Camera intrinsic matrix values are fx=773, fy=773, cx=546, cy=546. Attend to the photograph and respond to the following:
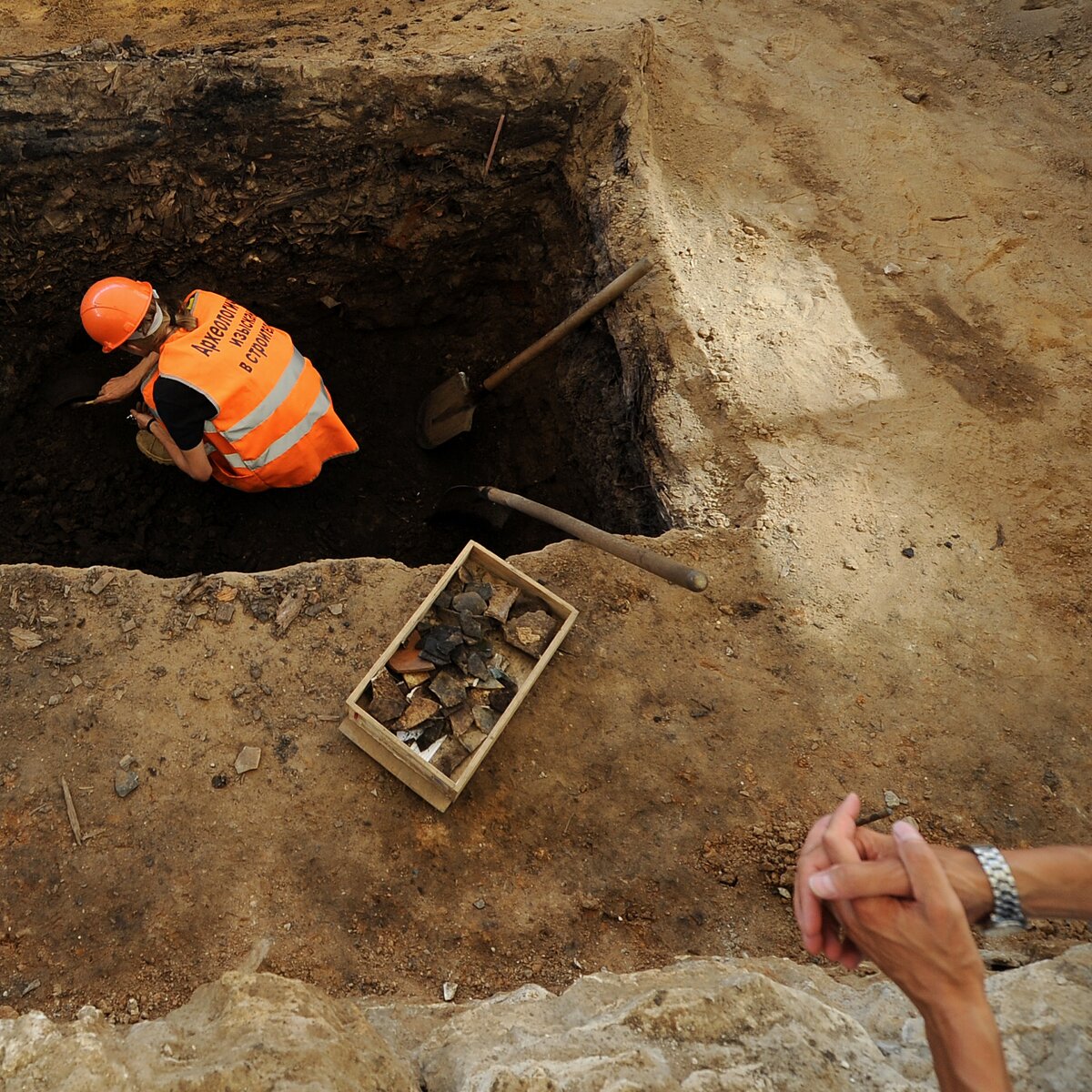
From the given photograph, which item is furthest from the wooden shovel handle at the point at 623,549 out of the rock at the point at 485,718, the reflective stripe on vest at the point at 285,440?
the reflective stripe on vest at the point at 285,440

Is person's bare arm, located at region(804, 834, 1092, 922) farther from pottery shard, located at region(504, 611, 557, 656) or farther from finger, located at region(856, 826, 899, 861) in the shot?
pottery shard, located at region(504, 611, 557, 656)

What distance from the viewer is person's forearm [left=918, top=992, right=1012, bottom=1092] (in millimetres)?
1462

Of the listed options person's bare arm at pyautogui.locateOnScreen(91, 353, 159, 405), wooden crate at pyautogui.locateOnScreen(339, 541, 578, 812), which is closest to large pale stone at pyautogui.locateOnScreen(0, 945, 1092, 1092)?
wooden crate at pyautogui.locateOnScreen(339, 541, 578, 812)

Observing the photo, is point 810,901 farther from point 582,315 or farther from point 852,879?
point 582,315

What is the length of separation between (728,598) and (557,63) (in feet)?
12.0

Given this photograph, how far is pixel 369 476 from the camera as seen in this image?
5715 mm

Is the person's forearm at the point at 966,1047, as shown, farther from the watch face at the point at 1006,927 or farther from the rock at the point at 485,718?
the rock at the point at 485,718

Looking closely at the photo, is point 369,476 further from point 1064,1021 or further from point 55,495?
point 1064,1021

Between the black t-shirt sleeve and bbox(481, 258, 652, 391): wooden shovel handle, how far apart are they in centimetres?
194

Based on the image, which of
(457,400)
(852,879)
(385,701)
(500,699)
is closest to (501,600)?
(500,699)

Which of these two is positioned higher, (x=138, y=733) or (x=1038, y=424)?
(x=1038, y=424)

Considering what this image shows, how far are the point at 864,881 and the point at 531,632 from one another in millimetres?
1739

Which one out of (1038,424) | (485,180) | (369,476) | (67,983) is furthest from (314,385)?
(1038,424)

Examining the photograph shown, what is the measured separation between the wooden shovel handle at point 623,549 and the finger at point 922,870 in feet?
3.35
